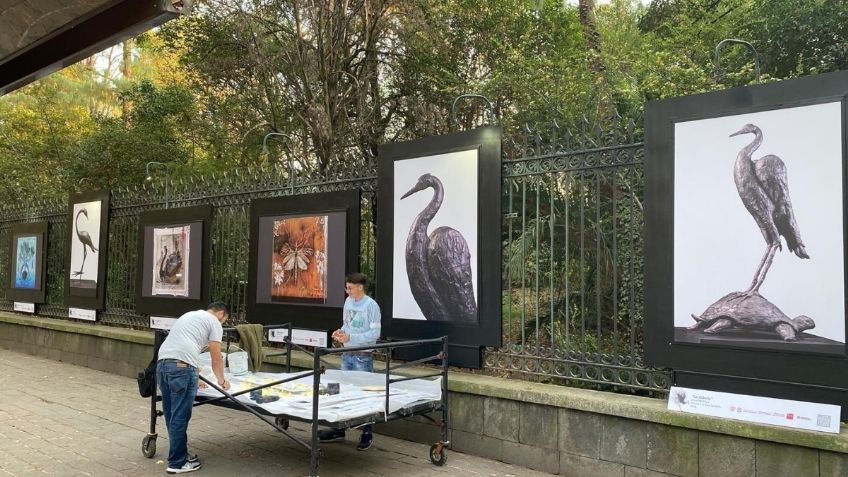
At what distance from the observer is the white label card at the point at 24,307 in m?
14.3

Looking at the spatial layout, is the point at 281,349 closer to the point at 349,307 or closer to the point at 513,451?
the point at 349,307

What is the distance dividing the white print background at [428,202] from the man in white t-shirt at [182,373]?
2160 mm

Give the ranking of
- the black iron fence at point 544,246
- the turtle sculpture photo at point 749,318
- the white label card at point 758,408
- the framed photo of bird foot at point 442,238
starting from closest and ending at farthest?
1. the white label card at point 758,408
2. the turtle sculpture photo at point 749,318
3. the black iron fence at point 544,246
4. the framed photo of bird foot at point 442,238

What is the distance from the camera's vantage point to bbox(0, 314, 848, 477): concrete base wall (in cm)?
468

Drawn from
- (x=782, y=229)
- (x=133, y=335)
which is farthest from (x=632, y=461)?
(x=133, y=335)

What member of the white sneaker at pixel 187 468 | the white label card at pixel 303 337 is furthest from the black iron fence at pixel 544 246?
the white sneaker at pixel 187 468

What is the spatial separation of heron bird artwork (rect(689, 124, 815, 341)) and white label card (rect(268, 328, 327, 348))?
483cm

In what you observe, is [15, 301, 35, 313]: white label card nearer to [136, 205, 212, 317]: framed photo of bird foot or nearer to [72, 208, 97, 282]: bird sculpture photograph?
[72, 208, 97, 282]: bird sculpture photograph

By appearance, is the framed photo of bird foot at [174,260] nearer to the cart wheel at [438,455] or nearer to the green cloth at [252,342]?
the green cloth at [252,342]

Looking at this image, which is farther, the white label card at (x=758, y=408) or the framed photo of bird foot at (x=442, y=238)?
the framed photo of bird foot at (x=442, y=238)

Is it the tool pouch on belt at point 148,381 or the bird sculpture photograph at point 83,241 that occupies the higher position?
the bird sculpture photograph at point 83,241

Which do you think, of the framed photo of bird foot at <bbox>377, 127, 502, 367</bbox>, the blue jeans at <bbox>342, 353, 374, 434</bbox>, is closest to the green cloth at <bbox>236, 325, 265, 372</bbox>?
the blue jeans at <bbox>342, 353, 374, 434</bbox>

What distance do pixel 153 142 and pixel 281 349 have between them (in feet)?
28.4

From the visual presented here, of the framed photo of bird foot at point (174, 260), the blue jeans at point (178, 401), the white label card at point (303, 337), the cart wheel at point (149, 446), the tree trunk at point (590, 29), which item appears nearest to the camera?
the blue jeans at point (178, 401)
